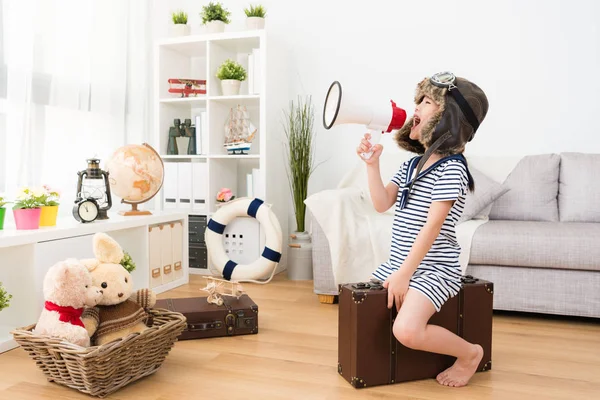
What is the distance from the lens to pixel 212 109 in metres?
3.40

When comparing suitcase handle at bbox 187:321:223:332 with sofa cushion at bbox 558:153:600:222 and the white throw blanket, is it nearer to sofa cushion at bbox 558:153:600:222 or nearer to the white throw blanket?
the white throw blanket

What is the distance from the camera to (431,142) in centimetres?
165

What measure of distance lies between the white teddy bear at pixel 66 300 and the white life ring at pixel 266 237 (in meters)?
1.47

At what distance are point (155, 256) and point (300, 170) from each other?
3.26 feet

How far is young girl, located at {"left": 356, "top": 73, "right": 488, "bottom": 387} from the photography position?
1.59 metres

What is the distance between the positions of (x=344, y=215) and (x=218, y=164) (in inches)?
45.4

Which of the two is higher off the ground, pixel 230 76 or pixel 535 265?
pixel 230 76

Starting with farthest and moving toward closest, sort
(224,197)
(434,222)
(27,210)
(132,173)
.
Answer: (224,197) → (132,173) → (27,210) → (434,222)

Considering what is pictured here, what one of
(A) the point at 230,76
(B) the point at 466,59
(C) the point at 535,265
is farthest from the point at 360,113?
(B) the point at 466,59

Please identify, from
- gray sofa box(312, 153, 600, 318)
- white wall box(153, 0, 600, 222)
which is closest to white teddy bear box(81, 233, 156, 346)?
gray sofa box(312, 153, 600, 318)

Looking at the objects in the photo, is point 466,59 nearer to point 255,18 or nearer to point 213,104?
point 255,18

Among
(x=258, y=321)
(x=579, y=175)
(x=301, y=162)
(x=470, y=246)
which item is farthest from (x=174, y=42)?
(x=579, y=175)

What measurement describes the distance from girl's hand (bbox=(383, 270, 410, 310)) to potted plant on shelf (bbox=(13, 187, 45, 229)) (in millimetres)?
1469

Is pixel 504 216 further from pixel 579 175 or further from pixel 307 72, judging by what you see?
pixel 307 72
